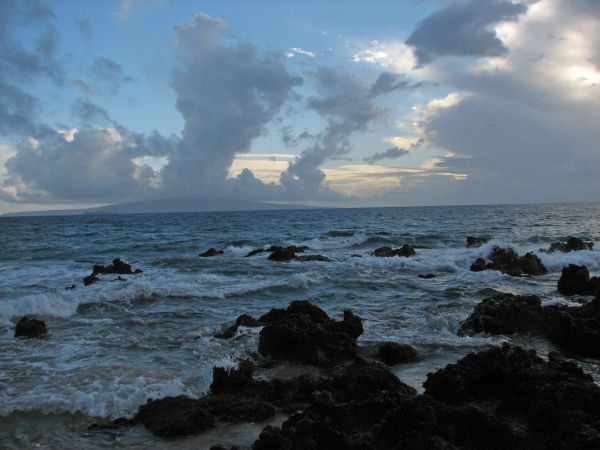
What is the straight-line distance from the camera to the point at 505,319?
37.7 ft

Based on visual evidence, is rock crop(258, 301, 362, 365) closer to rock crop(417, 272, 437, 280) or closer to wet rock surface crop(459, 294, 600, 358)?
wet rock surface crop(459, 294, 600, 358)

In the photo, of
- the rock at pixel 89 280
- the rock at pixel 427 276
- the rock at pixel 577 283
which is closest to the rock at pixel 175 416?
the rock at pixel 577 283

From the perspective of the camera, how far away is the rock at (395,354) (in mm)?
9258

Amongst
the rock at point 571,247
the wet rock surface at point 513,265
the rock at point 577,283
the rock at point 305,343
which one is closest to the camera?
the rock at point 305,343

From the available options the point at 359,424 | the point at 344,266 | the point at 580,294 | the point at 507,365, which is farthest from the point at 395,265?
the point at 359,424

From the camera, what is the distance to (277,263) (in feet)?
91.0

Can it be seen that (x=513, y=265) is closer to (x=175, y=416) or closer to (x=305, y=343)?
(x=305, y=343)

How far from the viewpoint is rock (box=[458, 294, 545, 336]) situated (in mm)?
11250

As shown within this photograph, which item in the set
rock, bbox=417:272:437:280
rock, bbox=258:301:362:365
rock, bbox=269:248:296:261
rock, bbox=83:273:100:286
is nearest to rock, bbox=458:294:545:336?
rock, bbox=258:301:362:365

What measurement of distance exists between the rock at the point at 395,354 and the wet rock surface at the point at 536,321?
255 cm

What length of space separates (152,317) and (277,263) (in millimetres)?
14412

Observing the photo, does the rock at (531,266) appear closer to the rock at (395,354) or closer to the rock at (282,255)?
the rock at (282,255)

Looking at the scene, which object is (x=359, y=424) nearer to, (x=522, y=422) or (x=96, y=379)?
(x=522, y=422)

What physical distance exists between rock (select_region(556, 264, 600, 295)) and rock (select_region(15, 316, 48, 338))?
1578cm
